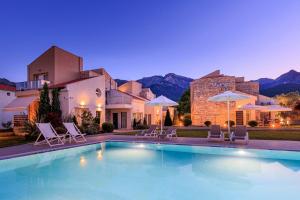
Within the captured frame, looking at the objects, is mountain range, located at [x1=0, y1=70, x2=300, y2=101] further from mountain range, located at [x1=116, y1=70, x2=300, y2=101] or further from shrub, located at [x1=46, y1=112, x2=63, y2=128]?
shrub, located at [x1=46, y1=112, x2=63, y2=128]

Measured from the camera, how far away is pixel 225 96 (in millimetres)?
18172

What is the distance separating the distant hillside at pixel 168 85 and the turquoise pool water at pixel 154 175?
114861 millimetres

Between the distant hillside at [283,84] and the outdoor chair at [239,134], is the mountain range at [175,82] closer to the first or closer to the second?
the distant hillside at [283,84]

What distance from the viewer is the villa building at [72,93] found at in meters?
27.5

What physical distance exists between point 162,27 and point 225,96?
1602 centimetres

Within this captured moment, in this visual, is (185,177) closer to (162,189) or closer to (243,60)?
(162,189)

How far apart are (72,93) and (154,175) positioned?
814 inches

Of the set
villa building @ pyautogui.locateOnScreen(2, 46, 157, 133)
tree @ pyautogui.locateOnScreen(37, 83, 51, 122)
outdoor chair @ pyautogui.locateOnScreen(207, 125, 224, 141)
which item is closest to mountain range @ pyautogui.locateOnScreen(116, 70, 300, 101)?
villa building @ pyautogui.locateOnScreen(2, 46, 157, 133)

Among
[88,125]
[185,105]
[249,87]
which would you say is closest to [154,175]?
[88,125]

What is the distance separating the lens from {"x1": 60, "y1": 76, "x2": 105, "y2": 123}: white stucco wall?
27203mm

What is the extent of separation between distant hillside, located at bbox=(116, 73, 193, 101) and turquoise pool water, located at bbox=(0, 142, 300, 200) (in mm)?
114861

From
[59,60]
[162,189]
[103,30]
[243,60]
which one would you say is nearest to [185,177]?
[162,189]

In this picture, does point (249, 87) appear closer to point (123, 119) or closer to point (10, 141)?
point (123, 119)

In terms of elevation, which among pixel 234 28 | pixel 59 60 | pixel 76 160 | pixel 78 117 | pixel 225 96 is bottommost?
pixel 76 160
